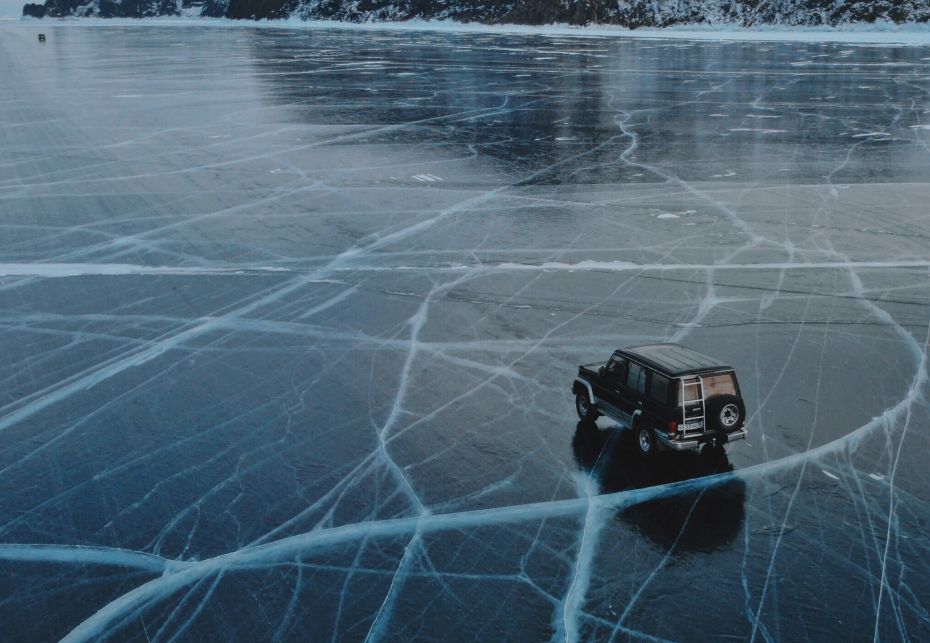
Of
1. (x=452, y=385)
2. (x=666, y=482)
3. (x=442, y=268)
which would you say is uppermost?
(x=442, y=268)

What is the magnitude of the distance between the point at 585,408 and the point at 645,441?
111cm

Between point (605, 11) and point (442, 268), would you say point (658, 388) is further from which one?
point (605, 11)

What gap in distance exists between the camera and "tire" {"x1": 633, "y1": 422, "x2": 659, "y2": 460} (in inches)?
396

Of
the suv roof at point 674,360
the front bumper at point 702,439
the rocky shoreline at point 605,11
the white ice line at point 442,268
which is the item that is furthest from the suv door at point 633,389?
the rocky shoreline at point 605,11

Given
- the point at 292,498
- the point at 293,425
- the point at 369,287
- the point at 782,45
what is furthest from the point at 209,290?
the point at 782,45

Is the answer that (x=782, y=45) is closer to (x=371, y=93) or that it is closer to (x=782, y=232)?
(x=371, y=93)

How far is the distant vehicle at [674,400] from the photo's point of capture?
9727 mm

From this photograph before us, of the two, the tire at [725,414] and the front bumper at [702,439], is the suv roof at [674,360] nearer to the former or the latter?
the tire at [725,414]

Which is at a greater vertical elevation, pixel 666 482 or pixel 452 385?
pixel 452 385

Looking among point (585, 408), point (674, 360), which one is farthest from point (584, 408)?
point (674, 360)

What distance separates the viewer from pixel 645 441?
10188 millimetres

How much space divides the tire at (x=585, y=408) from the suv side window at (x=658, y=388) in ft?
3.50

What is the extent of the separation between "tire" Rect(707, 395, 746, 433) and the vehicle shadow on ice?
0.52 m

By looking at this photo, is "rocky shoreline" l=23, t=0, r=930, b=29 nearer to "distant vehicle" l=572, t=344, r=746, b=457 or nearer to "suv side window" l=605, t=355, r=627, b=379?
"suv side window" l=605, t=355, r=627, b=379
